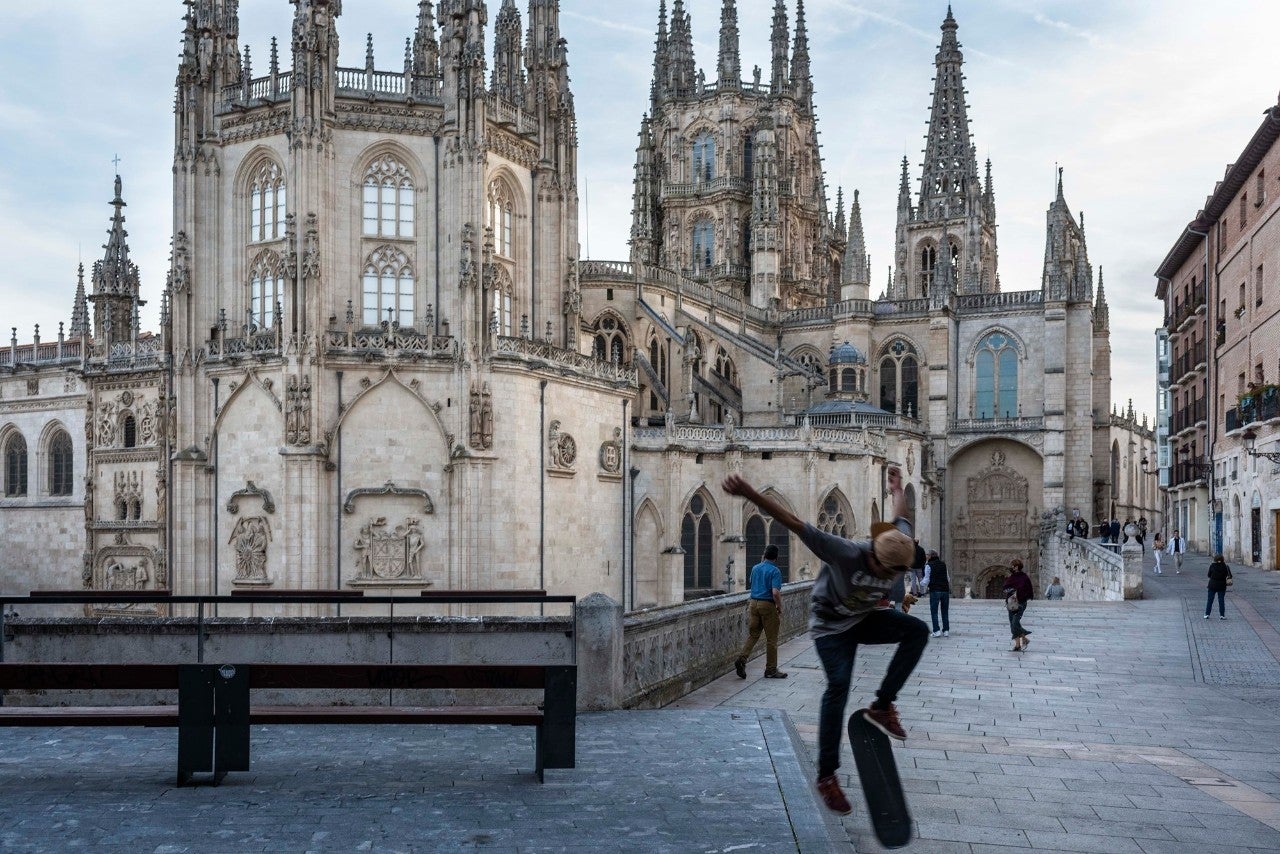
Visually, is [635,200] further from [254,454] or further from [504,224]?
[254,454]

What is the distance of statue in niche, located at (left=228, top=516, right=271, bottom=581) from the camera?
3244 cm

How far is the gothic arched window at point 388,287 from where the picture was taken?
110ft

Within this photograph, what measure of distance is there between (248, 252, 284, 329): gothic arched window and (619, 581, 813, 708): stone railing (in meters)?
21.4

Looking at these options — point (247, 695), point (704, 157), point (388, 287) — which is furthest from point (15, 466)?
point (247, 695)

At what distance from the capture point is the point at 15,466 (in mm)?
51219

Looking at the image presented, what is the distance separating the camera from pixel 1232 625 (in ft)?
75.6

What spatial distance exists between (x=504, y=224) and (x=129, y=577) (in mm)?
15977

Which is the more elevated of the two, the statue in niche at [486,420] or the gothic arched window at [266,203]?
the gothic arched window at [266,203]

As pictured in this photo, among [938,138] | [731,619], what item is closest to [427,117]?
[731,619]

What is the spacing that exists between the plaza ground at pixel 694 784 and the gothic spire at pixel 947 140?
194ft

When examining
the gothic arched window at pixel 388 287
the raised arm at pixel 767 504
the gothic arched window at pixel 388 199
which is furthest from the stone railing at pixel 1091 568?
the raised arm at pixel 767 504

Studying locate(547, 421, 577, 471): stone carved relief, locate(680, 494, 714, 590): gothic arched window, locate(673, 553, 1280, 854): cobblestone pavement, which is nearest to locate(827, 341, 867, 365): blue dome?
locate(680, 494, 714, 590): gothic arched window

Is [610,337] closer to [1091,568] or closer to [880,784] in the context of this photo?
[1091,568]

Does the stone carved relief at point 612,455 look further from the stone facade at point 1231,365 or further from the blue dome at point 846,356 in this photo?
the blue dome at point 846,356
